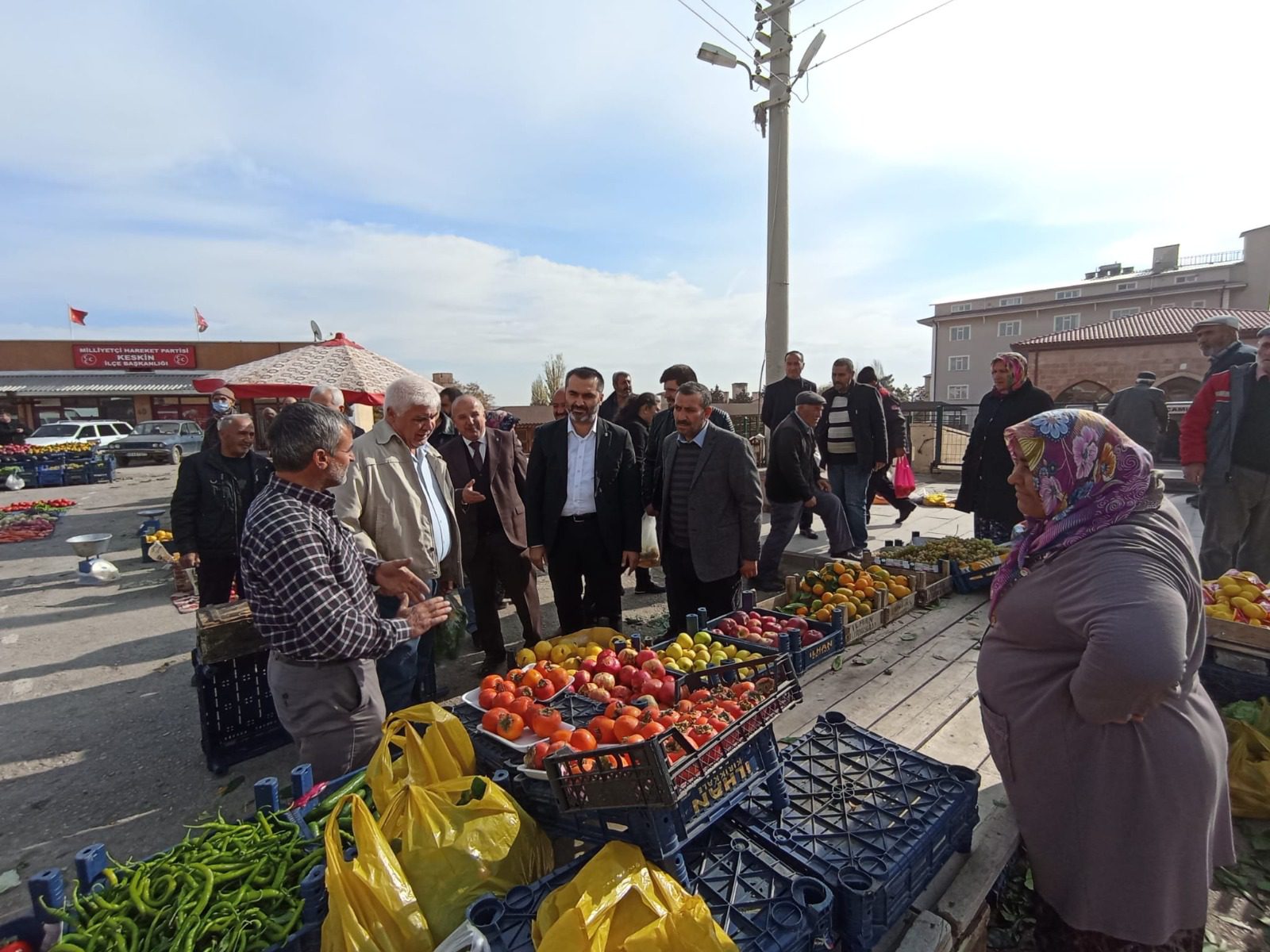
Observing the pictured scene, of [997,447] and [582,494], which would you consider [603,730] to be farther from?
[997,447]

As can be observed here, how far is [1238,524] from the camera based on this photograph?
4512 mm

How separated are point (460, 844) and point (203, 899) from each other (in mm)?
701

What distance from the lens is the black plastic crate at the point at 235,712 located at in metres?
3.39

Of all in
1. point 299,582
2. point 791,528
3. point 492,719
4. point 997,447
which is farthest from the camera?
point 791,528

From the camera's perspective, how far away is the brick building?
23.7 metres

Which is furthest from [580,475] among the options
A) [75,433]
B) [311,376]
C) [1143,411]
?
[75,433]

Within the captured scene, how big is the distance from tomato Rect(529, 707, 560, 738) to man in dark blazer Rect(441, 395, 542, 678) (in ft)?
7.52

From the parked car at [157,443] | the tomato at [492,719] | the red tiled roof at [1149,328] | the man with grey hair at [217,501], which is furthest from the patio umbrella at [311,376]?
the red tiled roof at [1149,328]

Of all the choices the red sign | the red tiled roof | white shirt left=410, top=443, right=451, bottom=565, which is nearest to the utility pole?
white shirt left=410, top=443, right=451, bottom=565

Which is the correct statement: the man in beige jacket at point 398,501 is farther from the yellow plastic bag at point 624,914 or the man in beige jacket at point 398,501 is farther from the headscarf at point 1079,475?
the headscarf at point 1079,475

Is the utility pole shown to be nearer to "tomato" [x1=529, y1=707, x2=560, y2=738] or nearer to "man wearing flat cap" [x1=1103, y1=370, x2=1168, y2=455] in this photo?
"man wearing flat cap" [x1=1103, y1=370, x2=1168, y2=455]

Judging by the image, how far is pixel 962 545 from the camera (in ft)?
17.3

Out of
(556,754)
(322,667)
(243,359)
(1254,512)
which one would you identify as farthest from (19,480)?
(1254,512)

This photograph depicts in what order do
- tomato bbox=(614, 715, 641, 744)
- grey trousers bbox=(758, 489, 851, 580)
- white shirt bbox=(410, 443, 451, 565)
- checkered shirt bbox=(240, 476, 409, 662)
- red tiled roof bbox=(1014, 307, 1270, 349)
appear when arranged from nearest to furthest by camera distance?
tomato bbox=(614, 715, 641, 744)
checkered shirt bbox=(240, 476, 409, 662)
white shirt bbox=(410, 443, 451, 565)
grey trousers bbox=(758, 489, 851, 580)
red tiled roof bbox=(1014, 307, 1270, 349)
